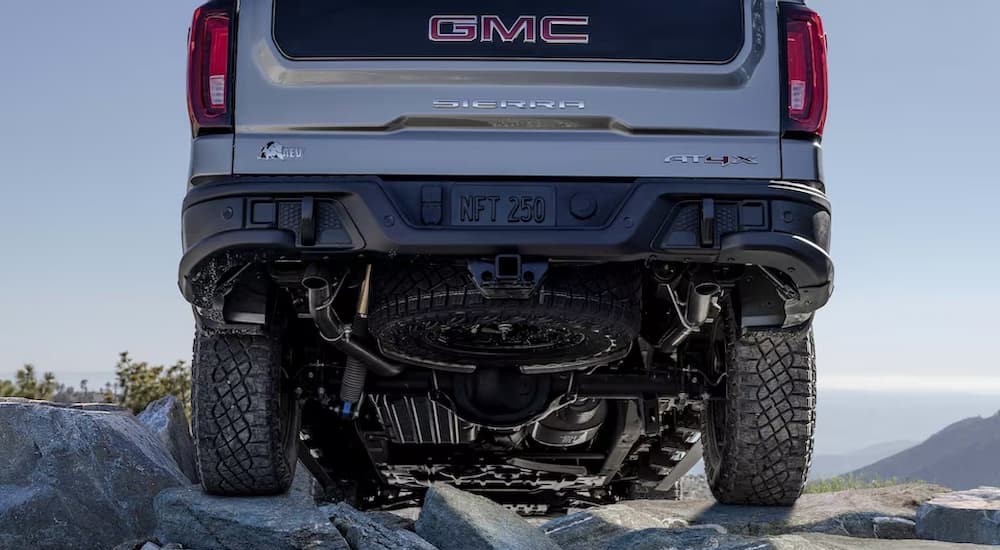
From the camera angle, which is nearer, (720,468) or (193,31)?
(193,31)

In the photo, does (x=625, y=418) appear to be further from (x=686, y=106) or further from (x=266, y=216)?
(x=266, y=216)

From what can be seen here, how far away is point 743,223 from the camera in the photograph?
3514mm

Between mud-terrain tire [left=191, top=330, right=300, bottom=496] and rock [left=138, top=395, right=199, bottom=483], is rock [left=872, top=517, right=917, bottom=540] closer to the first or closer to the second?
mud-terrain tire [left=191, top=330, right=300, bottom=496]

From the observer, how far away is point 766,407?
4.35 meters

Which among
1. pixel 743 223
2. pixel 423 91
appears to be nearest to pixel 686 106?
pixel 743 223

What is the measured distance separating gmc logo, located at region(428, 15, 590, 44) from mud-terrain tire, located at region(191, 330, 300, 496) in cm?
139

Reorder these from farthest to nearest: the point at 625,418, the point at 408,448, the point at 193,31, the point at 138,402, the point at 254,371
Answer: the point at 138,402
the point at 408,448
the point at 625,418
the point at 254,371
the point at 193,31

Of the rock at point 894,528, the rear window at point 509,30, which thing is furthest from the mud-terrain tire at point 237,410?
the rock at point 894,528

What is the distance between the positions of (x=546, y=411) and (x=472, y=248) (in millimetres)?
1361

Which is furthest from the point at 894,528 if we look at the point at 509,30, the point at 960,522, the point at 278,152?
the point at 278,152

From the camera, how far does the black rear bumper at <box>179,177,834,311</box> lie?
345 cm

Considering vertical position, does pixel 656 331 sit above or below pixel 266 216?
below

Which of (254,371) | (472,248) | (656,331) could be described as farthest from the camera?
(656,331)

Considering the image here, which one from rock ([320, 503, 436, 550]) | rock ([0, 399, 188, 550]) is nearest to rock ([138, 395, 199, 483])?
rock ([0, 399, 188, 550])
